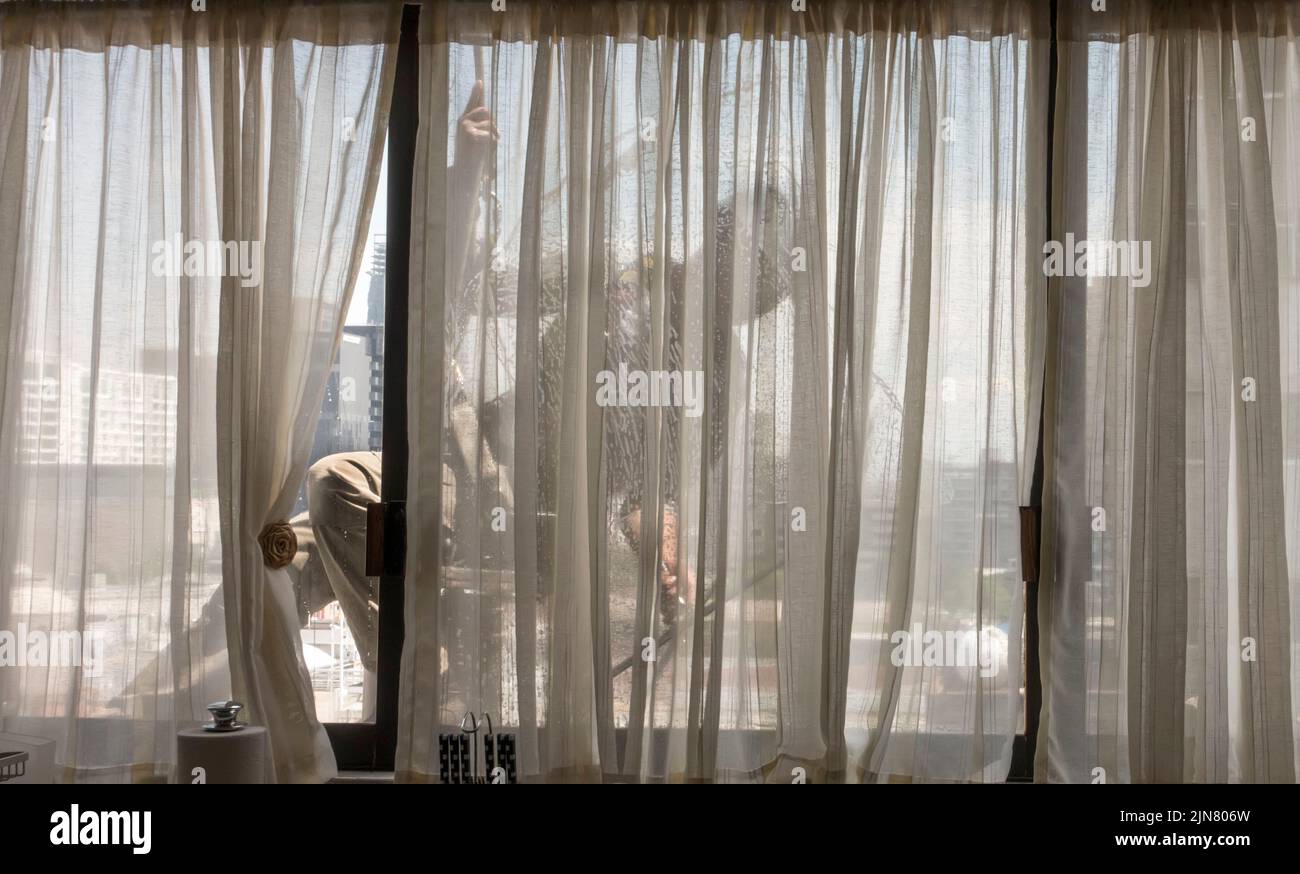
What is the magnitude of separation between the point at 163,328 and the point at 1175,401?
2.13 metres

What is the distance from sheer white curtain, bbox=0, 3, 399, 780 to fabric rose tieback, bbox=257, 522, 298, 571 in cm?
2

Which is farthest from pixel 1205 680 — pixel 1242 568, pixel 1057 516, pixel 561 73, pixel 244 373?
pixel 244 373

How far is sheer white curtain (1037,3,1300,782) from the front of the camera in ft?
6.05

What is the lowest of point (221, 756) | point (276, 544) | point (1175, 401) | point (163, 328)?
point (221, 756)

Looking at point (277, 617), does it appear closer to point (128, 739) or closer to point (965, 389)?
point (128, 739)

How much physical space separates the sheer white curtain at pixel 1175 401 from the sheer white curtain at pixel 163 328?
1.53m

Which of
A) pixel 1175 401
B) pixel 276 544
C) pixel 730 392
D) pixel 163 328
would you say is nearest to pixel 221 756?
pixel 276 544

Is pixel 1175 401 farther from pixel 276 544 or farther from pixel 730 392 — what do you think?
pixel 276 544

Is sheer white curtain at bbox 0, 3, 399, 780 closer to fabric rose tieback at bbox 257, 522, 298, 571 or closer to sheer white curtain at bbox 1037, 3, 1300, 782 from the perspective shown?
fabric rose tieback at bbox 257, 522, 298, 571

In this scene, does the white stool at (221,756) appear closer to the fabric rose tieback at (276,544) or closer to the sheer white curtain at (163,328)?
the sheer white curtain at (163,328)

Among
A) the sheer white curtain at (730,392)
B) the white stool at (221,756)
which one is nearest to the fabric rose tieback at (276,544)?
the sheer white curtain at (730,392)

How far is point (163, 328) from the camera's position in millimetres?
2002

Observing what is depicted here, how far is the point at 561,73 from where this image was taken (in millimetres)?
1965

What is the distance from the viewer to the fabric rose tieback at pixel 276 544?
1935 mm
